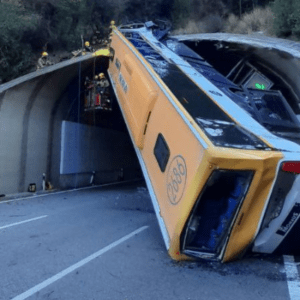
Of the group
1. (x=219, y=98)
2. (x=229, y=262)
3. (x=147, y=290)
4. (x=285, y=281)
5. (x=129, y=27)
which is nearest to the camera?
(x=147, y=290)

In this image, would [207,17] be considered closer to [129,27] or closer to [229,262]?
[129,27]

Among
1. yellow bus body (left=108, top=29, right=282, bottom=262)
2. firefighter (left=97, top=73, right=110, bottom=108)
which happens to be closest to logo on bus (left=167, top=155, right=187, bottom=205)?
yellow bus body (left=108, top=29, right=282, bottom=262)

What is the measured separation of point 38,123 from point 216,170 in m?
10.4

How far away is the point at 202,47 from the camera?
14.3 m

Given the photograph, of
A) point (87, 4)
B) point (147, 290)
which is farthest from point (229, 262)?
point (87, 4)

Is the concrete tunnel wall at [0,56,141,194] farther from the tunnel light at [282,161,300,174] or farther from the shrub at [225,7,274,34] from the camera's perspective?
the shrub at [225,7,274,34]

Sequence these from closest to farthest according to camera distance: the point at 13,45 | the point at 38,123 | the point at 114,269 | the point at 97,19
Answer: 1. the point at 114,269
2. the point at 38,123
3. the point at 13,45
4. the point at 97,19

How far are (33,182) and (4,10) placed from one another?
1336 cm

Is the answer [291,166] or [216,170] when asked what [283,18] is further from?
[216,170]

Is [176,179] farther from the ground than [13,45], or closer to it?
farther from the ground

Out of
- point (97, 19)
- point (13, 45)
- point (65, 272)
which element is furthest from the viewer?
point (97, 19)

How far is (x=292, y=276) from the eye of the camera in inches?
205

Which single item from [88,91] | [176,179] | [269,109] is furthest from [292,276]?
[88,91]

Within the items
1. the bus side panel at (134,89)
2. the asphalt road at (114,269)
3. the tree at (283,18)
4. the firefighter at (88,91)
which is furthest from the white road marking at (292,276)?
the tree at (283,18)
